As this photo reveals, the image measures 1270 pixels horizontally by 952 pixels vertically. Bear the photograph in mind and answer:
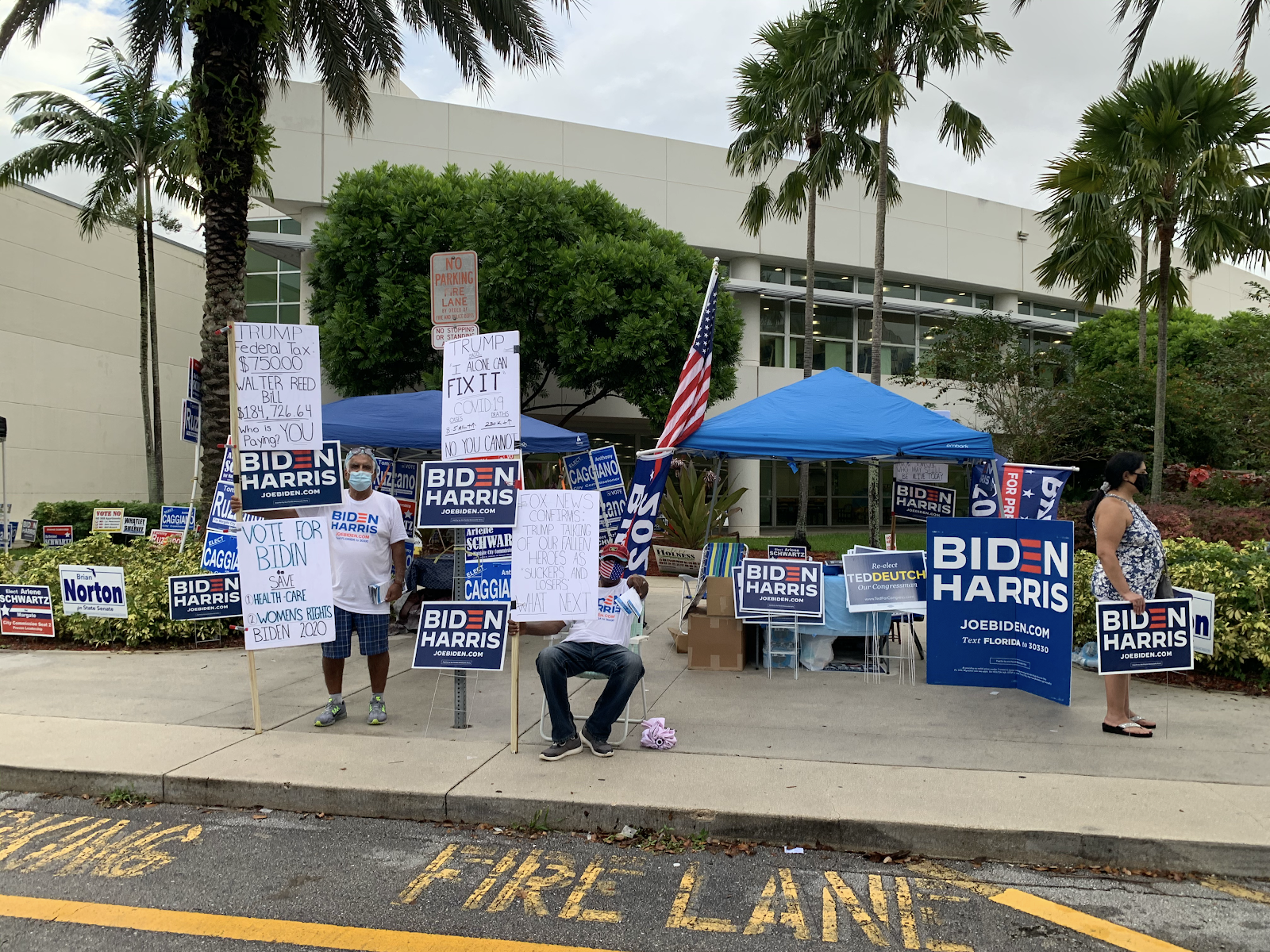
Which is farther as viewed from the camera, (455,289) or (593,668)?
(455,289)

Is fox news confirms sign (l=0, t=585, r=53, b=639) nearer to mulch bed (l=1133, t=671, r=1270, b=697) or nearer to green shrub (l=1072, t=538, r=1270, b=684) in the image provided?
green shrub (l=1072, t=538, r=1270, b=684)

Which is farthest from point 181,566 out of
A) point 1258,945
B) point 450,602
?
point 1258,945

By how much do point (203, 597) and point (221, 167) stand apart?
19.5 feet

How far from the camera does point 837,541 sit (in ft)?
76.9

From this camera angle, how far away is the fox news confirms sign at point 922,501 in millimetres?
9297

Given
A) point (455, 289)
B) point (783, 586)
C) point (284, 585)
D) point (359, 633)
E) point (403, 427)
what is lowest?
point (359, 633)

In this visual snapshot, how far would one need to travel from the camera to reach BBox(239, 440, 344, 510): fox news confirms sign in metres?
6.13

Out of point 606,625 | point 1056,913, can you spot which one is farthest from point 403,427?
point 1056,913

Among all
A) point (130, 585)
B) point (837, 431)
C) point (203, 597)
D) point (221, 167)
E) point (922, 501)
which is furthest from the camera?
point (221, 167)

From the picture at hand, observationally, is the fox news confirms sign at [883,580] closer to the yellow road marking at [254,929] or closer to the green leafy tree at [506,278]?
the yellow road marking at [254,929]

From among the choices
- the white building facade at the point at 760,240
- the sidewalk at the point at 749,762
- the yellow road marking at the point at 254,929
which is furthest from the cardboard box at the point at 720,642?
the white building facade at the point at 760,240

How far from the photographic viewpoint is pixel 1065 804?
181 inches

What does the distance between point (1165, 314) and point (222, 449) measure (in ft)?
45.7

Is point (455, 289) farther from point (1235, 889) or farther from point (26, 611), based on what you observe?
point (1235, 889)
